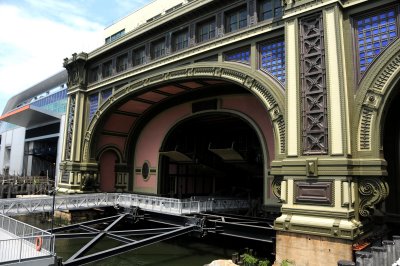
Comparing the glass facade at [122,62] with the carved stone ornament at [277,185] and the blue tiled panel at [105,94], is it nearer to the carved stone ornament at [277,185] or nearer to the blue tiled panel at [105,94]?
the blue tiled panel at [105,94]

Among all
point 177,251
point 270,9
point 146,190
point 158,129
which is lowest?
point 177,251

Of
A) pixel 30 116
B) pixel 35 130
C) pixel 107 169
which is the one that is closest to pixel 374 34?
pixel 107 169

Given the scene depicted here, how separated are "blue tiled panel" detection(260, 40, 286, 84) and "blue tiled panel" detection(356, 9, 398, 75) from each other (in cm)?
392

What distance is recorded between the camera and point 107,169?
3550 cm

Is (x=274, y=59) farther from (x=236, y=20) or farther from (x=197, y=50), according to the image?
(x=197, y=50)

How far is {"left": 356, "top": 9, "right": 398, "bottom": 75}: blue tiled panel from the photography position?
14773mm

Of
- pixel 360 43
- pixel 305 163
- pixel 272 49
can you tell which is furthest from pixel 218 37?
pixel 305 163

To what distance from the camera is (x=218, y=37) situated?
22000 mm

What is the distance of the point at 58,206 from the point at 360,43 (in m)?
21.8

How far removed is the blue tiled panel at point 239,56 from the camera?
66.8ft

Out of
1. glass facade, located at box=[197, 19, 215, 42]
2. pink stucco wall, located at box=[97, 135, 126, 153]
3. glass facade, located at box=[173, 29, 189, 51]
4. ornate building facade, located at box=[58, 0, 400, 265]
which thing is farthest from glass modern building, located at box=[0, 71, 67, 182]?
glass facade, located at box=[197, 19, 215, 42]

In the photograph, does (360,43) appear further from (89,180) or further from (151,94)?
(89,180)

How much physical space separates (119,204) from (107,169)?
8597 mm

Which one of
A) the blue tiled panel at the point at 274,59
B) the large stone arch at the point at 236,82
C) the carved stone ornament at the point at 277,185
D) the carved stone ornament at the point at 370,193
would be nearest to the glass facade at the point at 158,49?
the large stone arch at the point at 236,82
